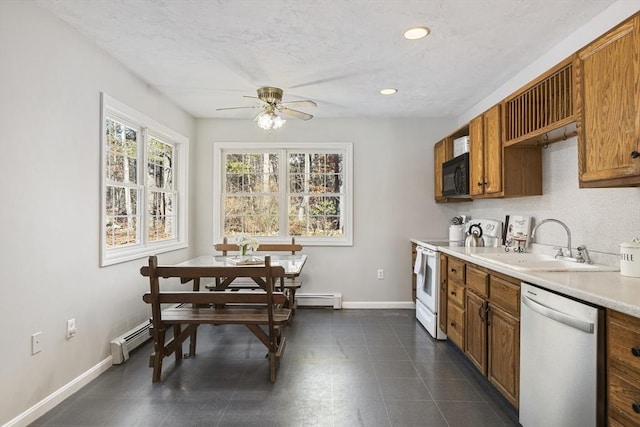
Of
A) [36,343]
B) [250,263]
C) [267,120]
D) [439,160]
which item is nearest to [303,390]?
[250,263]

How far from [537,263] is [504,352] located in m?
0.64

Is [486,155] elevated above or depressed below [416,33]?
below

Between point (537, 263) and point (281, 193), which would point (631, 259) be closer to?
point (537, 263)

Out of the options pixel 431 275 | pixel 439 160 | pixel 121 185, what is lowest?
pixel 431 275

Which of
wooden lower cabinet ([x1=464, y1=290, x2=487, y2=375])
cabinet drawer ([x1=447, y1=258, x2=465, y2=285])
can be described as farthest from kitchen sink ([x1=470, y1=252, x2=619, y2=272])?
wooden lower cabinet ([x1=464, y1=290, x2=487, y2=375])

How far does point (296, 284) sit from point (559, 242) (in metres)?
2.57

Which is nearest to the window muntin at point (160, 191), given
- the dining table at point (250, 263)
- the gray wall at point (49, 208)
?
the dining table at point (250, 263)

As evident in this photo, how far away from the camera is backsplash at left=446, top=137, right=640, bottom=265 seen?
7.02 ft

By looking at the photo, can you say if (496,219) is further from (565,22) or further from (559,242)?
(565,22)

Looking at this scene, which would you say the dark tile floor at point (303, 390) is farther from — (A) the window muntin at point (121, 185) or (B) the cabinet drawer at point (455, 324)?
(A) the window muntin at point (121, 185)

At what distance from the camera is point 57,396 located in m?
2.32

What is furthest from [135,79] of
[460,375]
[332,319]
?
[460,375]

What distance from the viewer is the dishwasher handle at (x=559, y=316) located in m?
1.49

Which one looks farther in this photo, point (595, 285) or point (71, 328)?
point (71, 328)
